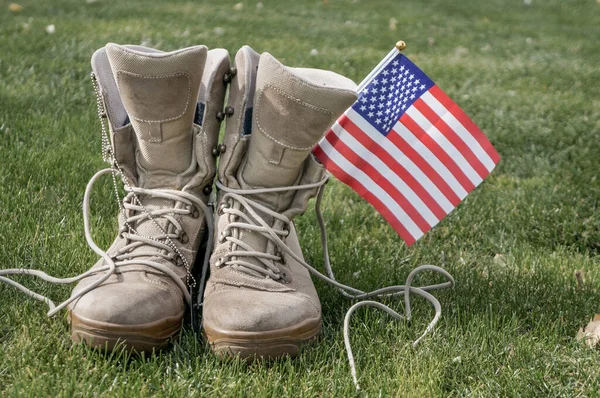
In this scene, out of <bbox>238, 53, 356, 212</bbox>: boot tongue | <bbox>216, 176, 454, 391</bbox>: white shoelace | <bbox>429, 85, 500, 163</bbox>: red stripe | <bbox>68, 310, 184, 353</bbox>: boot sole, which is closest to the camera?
<bbox>68, 310, 184, 353</bbox>: boot sole

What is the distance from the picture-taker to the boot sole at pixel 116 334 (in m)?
1.79

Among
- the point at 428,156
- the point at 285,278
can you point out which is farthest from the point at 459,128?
the point at 285,278

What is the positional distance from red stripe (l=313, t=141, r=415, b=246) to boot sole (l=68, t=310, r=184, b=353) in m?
0.76

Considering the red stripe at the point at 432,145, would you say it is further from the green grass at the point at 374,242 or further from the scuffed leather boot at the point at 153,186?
the scuffed leather boot at the point at 153,186

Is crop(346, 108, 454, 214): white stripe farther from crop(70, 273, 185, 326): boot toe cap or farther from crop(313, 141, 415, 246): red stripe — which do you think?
crop(70, 273, 185, 326): boot toe cap

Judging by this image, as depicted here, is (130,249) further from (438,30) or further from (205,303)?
(438,30)

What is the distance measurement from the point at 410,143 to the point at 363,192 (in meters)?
0.22

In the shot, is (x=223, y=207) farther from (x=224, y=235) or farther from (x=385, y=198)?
(x=385, y=198)

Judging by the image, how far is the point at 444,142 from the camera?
2332mm

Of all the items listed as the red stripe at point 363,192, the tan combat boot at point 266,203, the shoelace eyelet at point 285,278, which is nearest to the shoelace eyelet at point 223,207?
the tan combat boot at point 266,203

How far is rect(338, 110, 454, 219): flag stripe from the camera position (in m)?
2.33

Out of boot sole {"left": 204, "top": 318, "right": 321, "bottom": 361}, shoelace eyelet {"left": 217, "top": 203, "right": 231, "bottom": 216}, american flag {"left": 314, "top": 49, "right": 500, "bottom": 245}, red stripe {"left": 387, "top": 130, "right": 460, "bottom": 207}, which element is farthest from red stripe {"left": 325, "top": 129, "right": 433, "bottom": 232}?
boot sole {"left": 204, "top": 318, "right": 321, "bottom": 361}

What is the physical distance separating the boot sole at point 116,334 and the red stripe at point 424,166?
37.2 inches

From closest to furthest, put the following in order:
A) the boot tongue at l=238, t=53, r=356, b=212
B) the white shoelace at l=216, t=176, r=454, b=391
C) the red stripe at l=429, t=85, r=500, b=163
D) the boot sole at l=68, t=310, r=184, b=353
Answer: the boot sole at l=68, t=310, r=184, b=353 → the boot tongue at l=238, t=53, r=356, b=212 → the white shoelace at l=216, t=176, r=454, b=391 → the red stripe at l=429, t=85, r=500, b=163
